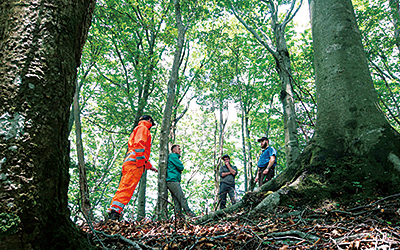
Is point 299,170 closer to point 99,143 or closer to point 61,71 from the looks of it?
point 61,71

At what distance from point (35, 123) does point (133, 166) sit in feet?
12.7

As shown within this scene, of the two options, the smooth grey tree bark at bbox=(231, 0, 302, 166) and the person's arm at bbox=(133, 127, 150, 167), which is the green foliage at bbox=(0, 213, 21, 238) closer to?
the person's arm at bbox=(133, 127, 150, 167)

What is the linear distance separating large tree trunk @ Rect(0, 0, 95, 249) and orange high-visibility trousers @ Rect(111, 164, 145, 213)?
10.7ft

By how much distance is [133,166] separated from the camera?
4.96 m

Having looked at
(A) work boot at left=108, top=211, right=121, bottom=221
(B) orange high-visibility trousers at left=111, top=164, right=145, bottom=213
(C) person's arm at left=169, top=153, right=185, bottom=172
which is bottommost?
(A) work boot at left=108, top=211, right=121, bottom=221

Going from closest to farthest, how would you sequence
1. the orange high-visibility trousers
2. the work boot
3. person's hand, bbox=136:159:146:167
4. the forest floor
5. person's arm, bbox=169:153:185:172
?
the forest floor, the work boot, the orange high-visibility trousers, person's hand, bbox=136:159:146:167, person's arm, bbox=169:153:185:172

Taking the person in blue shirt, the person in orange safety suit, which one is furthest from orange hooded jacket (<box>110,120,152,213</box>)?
the person in blue shirt

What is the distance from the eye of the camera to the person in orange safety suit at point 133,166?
178 inches

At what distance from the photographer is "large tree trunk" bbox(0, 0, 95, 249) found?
1128 millimetres

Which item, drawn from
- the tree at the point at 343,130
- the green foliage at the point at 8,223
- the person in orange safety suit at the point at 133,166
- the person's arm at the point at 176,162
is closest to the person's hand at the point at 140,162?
the person in orange safety suit at the point at 133,166

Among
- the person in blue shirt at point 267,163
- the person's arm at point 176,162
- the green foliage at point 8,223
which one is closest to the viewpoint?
the green foliage at point 8,223

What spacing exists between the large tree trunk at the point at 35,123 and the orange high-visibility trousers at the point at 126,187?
10.7 feet

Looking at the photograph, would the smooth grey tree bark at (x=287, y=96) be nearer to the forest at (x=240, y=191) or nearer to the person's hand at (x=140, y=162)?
the forest at (x=240, y=191)

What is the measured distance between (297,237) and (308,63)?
11.4m
